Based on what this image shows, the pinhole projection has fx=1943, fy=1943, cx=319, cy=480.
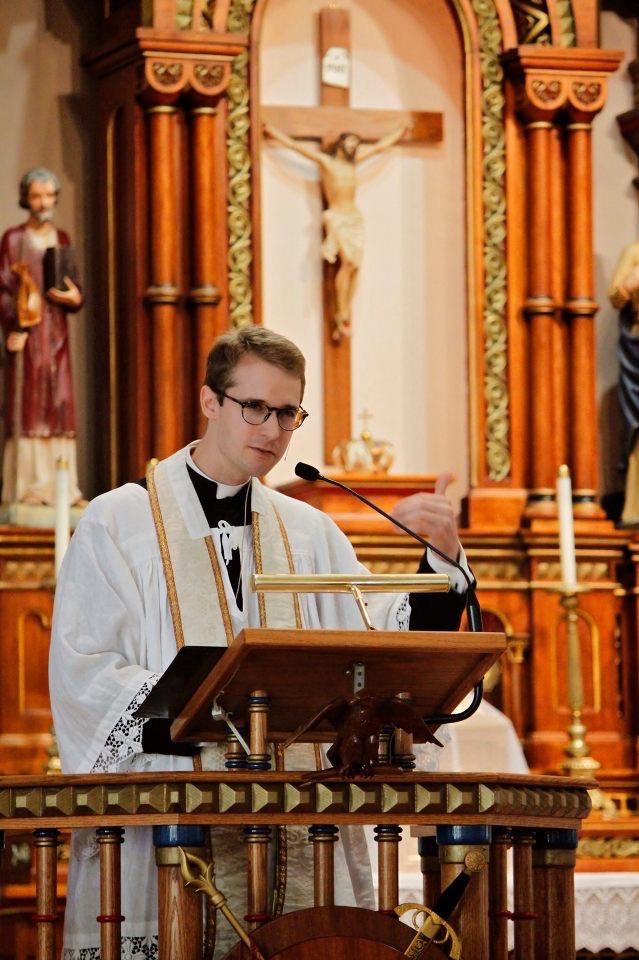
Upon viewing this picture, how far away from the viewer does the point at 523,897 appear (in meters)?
3.65

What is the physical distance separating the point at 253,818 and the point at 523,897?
0.65 m

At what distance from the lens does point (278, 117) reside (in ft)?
27.6

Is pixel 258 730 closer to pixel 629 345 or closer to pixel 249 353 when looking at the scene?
pixel 249 353

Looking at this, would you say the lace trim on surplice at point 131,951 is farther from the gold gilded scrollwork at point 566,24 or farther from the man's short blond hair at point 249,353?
the gold gilded scrollwork at point 566,24

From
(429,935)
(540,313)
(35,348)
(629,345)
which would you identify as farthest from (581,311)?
(429,935)

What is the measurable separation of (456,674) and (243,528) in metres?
1.00

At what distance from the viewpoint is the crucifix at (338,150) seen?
27.2 ft

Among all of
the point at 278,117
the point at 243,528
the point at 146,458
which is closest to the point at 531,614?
the point at 146,458

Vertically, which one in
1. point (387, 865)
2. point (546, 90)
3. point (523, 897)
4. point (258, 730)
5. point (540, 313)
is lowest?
point (523, 897)

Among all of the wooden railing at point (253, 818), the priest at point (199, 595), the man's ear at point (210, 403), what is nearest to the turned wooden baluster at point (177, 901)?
the wooden railing at point (253, 818)

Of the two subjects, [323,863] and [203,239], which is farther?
[203,239]

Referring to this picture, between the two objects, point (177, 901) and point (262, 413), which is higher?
point (262, 413)

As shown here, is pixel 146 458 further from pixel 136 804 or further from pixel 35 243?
pixel 136 804

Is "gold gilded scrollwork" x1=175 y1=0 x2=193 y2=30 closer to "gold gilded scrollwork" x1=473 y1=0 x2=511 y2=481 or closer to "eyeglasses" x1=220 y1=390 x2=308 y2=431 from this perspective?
"gold gilded scrollwork" x1=473 y1=0 x2=511 y2=481
